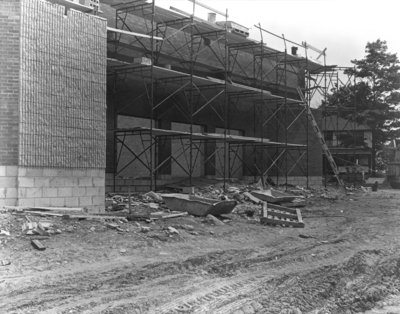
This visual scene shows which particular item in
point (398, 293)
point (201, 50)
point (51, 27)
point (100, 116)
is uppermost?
point (201, 50)

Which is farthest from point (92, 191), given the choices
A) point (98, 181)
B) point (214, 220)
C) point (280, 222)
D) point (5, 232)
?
point (280, 222)

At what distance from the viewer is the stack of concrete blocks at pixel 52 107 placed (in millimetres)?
11969

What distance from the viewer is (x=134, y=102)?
2139 centimetres

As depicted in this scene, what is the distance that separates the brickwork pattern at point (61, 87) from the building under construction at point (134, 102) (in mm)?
26

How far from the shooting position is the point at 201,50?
2436cm

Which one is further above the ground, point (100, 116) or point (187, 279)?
point (100, 116)

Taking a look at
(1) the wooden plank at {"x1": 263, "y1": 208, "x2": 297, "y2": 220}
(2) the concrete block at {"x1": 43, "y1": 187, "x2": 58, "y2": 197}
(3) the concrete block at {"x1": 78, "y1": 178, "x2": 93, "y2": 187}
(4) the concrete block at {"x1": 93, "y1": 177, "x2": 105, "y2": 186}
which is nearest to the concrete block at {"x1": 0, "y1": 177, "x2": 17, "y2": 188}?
(2) the concrete block at {"x1": 43, "y1": 187, "x2": 58, "y2": 197}

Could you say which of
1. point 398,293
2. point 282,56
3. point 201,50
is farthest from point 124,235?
point 282,56

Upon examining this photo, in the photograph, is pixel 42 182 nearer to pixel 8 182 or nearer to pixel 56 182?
pixel 56 182

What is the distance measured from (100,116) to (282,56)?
16672mm

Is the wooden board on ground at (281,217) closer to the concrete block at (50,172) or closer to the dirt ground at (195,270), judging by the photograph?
the dirt ground at (195,270)

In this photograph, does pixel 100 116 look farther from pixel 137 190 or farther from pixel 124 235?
pixel 137 190

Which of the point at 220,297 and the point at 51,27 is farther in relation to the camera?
the point at 51,27

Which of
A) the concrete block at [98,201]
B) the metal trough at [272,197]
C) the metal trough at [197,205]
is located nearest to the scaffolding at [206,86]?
the metal trough at [272,197]
